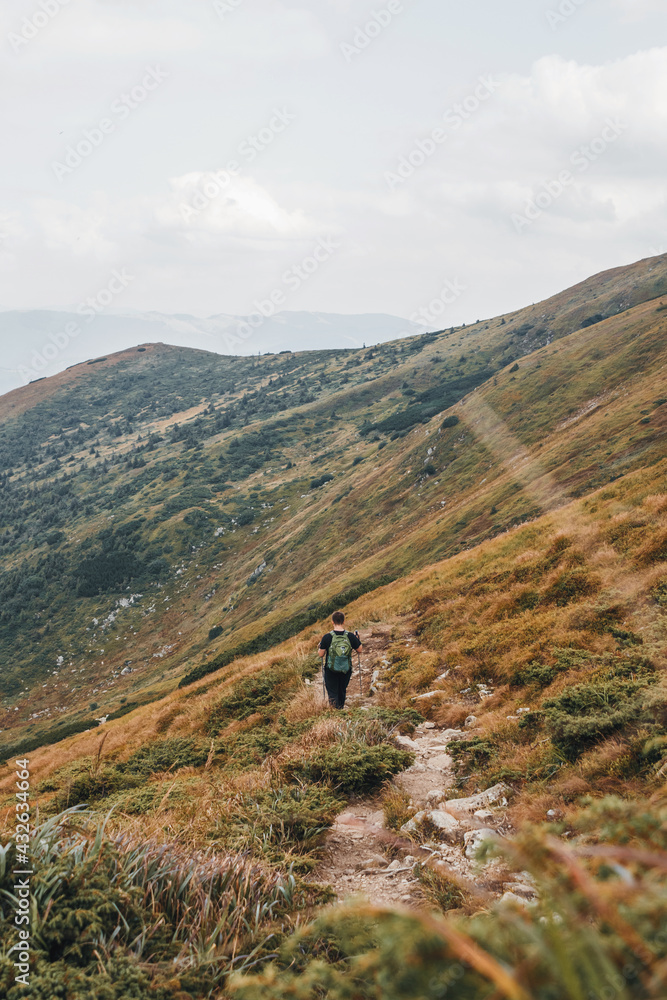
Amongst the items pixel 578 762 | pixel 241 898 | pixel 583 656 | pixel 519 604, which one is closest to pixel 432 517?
pixel 519 604

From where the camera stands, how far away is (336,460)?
3649 inches

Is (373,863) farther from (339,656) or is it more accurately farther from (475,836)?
(339,656)

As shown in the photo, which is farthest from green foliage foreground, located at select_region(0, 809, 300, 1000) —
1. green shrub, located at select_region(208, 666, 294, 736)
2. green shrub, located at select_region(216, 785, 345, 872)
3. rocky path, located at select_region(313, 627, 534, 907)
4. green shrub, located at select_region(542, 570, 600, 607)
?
green shrub, located at select_region(542, 570, 600, 607)

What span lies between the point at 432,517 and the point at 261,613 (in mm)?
19373

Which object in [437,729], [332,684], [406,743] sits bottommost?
[437,729]

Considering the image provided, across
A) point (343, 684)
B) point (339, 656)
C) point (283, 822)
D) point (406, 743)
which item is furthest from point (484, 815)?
point (343, 684)

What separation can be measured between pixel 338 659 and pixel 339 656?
0.25 ft

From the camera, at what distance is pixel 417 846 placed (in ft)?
19.2

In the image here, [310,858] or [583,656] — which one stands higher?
[310,858]

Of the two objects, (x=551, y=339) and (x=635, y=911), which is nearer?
(x=635, y=911)

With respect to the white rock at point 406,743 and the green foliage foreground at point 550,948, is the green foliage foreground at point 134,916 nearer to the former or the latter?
the green foliage foreground at point 550,948

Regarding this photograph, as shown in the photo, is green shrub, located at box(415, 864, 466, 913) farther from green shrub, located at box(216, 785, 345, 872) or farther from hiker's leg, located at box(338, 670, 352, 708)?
hiker's leg, located at box(338, 670, 352, 708)

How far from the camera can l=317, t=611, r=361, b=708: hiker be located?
1082cm

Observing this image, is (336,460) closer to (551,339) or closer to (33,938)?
(551,339)
